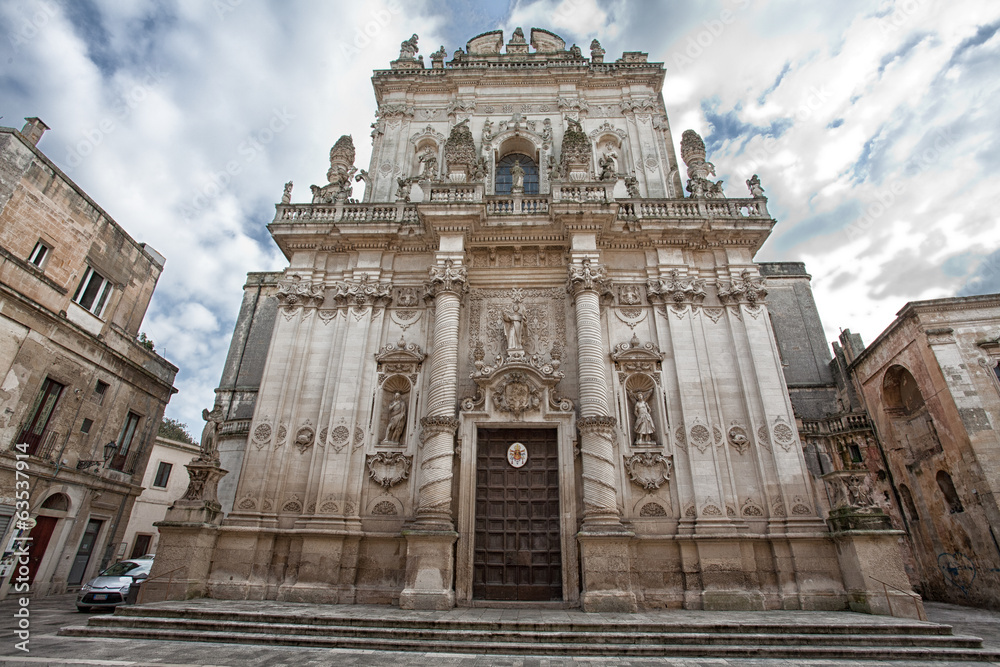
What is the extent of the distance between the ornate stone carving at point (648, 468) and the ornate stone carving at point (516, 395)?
8.72 feet

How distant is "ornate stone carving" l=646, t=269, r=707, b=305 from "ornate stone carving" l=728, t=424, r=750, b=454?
359 centimetres

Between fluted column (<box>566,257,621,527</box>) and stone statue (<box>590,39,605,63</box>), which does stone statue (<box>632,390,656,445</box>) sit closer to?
fluted column (<box>566,257,621,527</box>)

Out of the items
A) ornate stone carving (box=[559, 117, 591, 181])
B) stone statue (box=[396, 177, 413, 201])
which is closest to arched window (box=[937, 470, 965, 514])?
ornate stone carving (box=[559, 117, 591, 181])

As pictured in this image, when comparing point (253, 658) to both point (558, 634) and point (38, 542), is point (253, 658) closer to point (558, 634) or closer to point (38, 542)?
point (558, 634)

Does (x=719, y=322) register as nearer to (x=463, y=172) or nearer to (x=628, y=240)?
(x=628, y=240)

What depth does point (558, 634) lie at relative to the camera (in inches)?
303

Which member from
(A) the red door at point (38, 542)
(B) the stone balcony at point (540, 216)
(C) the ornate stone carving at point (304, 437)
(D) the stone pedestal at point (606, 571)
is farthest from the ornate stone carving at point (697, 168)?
(A) the red door at point (38, 542)

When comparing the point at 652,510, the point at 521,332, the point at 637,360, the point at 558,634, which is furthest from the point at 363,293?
the point at 558,634

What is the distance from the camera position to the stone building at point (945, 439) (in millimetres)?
13508

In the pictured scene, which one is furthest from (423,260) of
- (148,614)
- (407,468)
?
(148,614)

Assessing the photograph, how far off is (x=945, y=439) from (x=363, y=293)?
17477 mm

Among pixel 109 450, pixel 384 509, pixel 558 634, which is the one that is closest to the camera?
pixel 558 634

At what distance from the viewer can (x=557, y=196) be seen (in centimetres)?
1427

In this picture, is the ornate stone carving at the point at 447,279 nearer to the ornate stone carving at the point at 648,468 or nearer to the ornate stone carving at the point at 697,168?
the ornate stone carving at the point at 648,468
